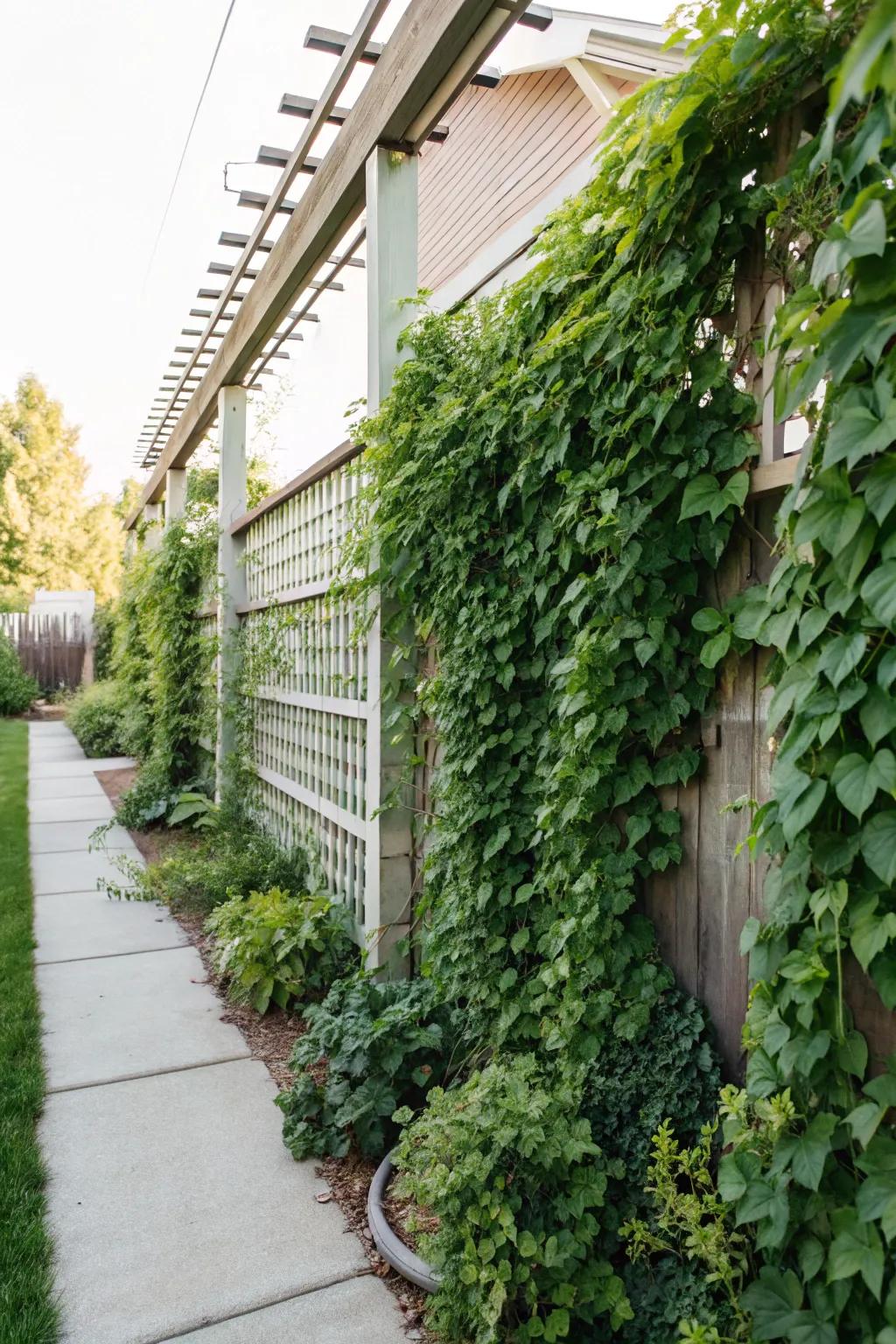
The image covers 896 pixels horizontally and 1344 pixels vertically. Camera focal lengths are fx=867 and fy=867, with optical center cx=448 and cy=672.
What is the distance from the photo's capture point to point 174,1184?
227cm

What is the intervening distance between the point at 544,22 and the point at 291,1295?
3253 millimetres

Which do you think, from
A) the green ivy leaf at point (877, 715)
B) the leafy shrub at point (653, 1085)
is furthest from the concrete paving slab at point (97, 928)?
the green ivy leaf at point (877, 715)

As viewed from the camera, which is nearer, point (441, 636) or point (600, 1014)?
point (600, 1014)

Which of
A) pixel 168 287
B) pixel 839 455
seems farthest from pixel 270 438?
pixel 839 455

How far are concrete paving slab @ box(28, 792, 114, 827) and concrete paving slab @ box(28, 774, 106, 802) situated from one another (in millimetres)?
80

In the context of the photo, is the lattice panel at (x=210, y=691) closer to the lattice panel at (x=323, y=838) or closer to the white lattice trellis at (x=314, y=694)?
the white lattice trellis at (x=314, y=694)

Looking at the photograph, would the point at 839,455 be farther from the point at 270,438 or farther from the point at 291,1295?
the point at 270,438

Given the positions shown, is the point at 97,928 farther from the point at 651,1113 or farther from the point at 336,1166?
the point at 651,1113

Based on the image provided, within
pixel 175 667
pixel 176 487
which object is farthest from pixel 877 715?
pixel 176 487

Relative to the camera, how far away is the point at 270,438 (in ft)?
24.6

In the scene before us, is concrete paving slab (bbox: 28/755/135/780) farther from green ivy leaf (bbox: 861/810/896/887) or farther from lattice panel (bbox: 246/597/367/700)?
green ivy leaf (bbox: 861/810/896/887)

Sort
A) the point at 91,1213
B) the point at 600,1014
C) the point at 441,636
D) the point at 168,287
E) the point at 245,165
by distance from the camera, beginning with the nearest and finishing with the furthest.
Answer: the point at 600,1014
the point at 91,1213
the point at 441,636
the point at 245,165
the point at 168,287

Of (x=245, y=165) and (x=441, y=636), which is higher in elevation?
(x=245, y=165)

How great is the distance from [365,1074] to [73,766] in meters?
7.70
